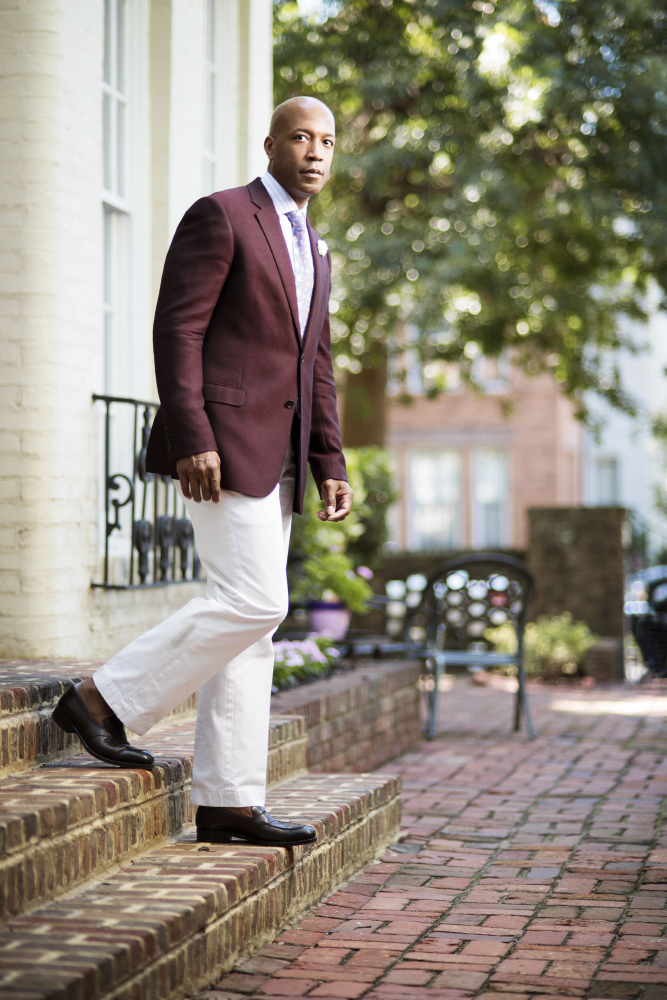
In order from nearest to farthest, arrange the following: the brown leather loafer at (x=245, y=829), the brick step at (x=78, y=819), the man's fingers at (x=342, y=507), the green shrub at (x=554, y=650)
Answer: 1. the brick step at (x=78, y=819)
2. the brown leather loafer at (x=245, y=829)
3. the man's fingers at (x=342, y=507)
4. the green shrub at (x=554, y=650)

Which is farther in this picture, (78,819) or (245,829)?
(245,829)

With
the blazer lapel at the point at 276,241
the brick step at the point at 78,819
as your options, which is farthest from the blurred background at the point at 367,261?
the blazer lapel at the point at 276,241

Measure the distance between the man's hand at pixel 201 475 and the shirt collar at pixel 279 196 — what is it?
77 cm

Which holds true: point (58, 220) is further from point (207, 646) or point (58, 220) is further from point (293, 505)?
point (207, 646)

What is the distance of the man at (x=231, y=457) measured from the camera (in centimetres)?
301

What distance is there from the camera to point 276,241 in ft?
10.5

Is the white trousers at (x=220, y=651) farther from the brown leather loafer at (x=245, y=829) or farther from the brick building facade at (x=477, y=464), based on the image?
the brick building facade at (x=477, y=464)

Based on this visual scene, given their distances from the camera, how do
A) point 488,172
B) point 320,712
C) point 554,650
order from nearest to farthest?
point 320,712 < point 554,650 < point 488,172

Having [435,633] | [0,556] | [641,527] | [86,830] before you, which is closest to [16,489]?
[0,556]

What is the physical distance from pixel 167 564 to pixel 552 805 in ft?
6.62

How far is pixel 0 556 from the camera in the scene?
171 inches

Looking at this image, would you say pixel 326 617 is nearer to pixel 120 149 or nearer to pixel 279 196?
pixel 120 149

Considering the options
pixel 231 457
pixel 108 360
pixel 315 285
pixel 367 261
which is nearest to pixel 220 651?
pixel 231 457

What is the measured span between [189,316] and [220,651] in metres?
0.87
